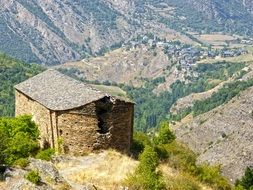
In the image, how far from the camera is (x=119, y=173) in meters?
50.5

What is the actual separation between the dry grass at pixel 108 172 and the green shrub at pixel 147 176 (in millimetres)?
1178

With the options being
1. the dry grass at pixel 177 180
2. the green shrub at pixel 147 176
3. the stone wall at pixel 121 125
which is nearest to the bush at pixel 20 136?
the stone wall at pixel 121 125

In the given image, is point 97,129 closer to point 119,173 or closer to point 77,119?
point 77,119

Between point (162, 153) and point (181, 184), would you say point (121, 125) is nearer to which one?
point (181, 184)

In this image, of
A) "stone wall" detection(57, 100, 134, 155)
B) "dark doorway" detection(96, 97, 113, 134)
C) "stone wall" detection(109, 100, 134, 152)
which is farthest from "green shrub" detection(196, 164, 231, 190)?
"dark doorway" detection(96, 97, 113, 134)

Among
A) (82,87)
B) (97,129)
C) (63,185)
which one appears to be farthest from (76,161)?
(63,185)

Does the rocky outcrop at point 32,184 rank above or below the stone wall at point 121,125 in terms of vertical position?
above

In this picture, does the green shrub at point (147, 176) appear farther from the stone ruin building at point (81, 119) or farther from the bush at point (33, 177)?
the bush at point (33, 177)

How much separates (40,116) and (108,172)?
13.3m

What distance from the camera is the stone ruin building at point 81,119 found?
184ft

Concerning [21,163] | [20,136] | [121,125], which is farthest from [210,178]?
[21,163]

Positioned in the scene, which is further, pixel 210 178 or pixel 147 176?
pixel 210 178

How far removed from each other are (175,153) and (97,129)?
1547 centimetres

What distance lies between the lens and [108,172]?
50438mm
